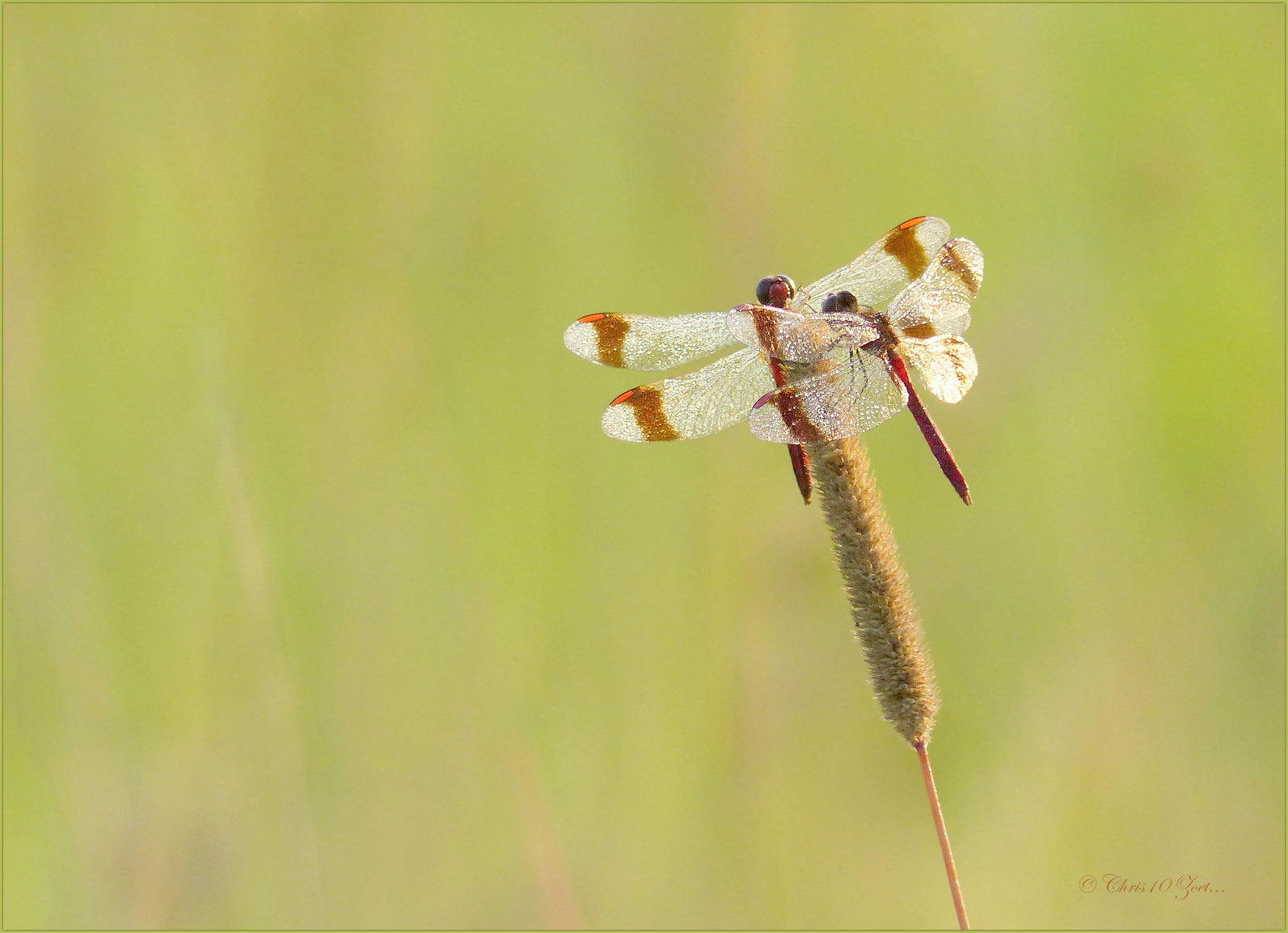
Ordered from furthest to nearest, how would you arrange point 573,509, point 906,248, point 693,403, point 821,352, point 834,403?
1. point 573,509
2. point 906,248
3. point 693,403
4. point 821,352
5. point 834,403

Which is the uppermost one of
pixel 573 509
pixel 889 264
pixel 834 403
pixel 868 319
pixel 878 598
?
pixel 889 264

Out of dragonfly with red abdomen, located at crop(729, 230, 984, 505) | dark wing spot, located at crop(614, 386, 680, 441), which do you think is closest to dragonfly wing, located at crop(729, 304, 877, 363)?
dragonfly with red abdomen, located at crop(729, 230, 984, 505)

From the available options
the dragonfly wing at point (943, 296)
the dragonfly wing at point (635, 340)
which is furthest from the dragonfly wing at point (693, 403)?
the dragonfly wing at point (943, 296)

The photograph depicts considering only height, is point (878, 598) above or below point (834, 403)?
below

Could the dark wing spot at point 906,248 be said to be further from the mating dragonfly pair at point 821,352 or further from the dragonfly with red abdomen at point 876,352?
the dragonfly with red abdomen at point 876,352

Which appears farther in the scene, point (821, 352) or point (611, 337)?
point (611, 337)

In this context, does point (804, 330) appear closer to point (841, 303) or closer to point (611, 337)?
point (841, 303)

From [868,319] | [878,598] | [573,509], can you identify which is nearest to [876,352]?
[868,319]

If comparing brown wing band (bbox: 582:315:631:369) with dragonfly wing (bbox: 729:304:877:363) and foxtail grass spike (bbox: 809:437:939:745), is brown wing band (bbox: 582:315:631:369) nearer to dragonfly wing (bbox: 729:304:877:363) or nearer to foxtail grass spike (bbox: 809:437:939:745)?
dragonfly wing (bbox: 729:304:877:363)
